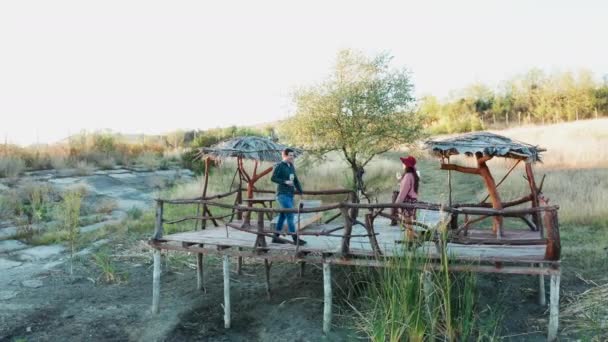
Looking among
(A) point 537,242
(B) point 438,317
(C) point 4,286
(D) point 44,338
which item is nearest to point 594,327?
(A) point 537,242

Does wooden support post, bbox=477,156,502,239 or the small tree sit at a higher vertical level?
the small tree

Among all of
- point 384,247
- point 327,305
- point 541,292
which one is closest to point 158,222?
point 327,305

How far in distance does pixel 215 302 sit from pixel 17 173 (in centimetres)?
1167

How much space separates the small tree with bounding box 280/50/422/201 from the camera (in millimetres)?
13539

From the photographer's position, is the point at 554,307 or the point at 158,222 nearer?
the point at 554,307

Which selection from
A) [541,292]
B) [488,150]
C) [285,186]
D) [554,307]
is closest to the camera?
[554,307]

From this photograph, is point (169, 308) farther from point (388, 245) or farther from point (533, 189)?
point (533, 189)

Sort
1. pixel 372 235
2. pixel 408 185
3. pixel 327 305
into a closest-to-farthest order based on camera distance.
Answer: pixel 372 235, pixel 327 305, pixel 408 185

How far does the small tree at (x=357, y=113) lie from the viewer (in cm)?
1354

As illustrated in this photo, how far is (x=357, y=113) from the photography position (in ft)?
44.3

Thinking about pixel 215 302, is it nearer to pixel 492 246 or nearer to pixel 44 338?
pixel 44 338

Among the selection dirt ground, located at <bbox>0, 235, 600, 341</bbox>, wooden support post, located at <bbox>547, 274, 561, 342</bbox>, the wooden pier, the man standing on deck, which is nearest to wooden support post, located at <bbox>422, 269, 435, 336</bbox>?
the wooden pier

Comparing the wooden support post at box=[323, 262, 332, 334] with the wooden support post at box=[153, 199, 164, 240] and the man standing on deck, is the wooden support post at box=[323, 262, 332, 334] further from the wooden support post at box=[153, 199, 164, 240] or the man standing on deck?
the wooden support post at box=[153, 199, 164, 240]

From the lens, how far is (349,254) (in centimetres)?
561
